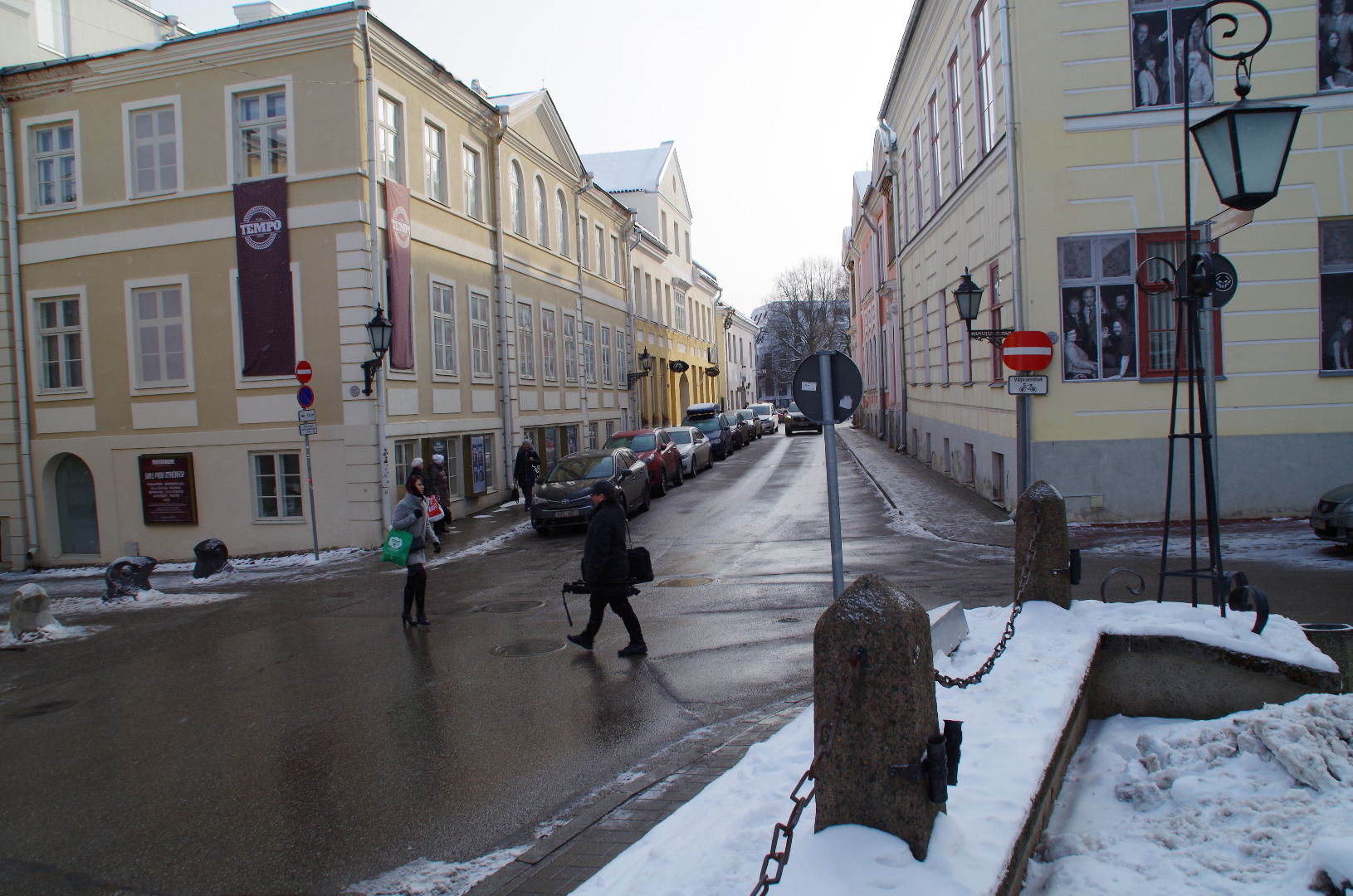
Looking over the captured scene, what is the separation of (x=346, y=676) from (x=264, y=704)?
847mm

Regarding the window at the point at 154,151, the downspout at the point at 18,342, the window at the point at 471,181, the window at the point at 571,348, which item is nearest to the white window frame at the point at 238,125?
the window at the point at 154,151

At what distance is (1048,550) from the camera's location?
20.8 feet

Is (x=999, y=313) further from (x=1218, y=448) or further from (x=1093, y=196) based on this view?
(x=1218, y=448)

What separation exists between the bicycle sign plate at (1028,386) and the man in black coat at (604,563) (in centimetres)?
750

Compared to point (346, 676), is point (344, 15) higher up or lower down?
higher up

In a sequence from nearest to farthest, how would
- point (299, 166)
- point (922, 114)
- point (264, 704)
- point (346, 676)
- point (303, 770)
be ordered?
1. point (303, 770)
2. point (264, 704)
3. point (346, 676)
4. point (299, 166)
5. point (922, 114)

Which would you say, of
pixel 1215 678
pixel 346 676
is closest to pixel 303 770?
pixel 346 676

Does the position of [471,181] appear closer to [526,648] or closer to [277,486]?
[277,486]

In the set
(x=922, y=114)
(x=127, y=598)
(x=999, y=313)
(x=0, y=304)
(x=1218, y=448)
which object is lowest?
(x=127, y=598)

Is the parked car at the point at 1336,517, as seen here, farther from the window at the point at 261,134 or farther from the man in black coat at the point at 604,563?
the window at the point at 261,134

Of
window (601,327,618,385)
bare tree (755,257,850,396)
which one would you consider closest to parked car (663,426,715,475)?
window (601,327,618,385)

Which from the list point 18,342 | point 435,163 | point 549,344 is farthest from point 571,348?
point 18,342

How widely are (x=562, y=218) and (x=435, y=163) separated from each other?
850 centimetres

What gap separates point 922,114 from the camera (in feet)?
74.6
